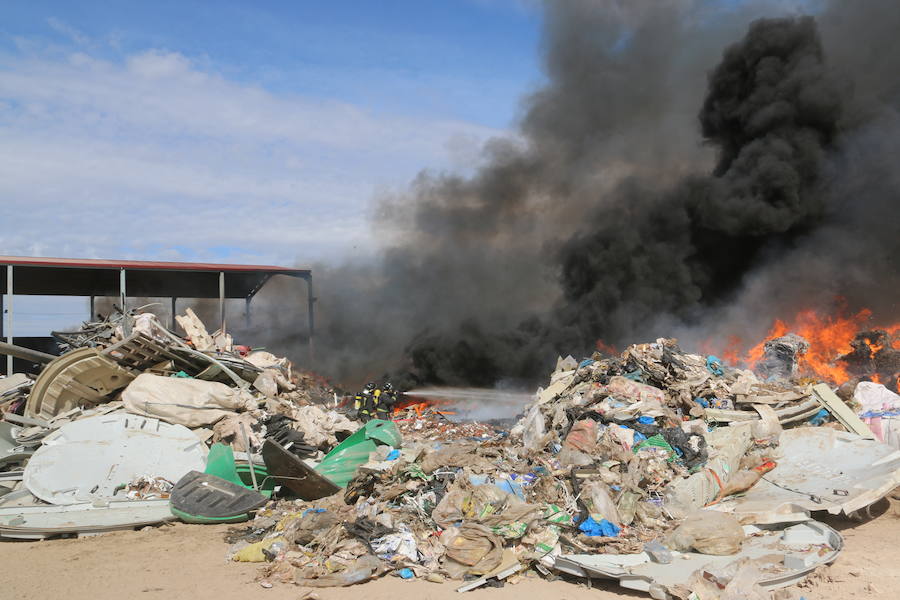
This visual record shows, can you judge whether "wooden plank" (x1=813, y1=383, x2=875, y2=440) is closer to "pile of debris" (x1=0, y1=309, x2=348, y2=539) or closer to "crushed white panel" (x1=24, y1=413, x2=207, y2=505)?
"pile of debris" (x1=0, y1=309, x2=348, y2=539)

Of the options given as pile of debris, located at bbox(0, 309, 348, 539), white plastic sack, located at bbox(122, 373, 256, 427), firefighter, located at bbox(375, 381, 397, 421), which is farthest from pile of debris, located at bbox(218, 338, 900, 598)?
firefighter, located at bbox(375, 381, 397, 421)

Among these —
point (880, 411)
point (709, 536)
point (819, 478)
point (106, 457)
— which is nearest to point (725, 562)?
point (709, 536)

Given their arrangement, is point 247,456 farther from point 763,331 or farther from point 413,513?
point 763,331

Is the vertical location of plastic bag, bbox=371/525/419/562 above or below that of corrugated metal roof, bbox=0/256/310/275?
below

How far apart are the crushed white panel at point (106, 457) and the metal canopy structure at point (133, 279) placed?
7.56 m

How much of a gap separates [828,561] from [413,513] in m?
3.65

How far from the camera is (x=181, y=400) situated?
361 inches

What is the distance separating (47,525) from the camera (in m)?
6.50

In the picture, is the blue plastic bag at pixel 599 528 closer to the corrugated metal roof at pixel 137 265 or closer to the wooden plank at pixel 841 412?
the wooden plank at pixel 841 412

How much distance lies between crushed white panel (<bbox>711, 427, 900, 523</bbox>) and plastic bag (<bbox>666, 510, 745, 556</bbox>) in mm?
631

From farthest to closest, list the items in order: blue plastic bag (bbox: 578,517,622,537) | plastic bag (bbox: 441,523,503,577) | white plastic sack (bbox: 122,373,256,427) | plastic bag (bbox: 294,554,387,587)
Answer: white plastic sack (bbox: 122,373,256,427) → blue plastic bag (bbox: 578,517,622,537) → plastic bag (bbox: 441,523,503,577) → plastic bag (bbox: 294,554,387,587)

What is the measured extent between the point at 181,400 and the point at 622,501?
642 centimetres

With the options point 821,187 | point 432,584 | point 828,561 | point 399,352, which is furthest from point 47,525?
point 821,187

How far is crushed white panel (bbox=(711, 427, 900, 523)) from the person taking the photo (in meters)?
6.11
